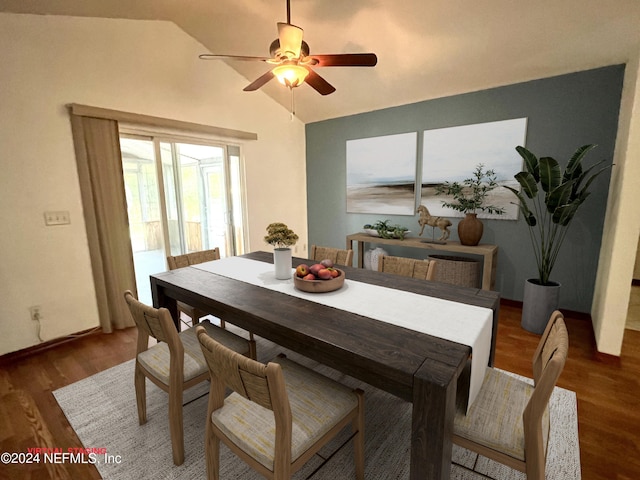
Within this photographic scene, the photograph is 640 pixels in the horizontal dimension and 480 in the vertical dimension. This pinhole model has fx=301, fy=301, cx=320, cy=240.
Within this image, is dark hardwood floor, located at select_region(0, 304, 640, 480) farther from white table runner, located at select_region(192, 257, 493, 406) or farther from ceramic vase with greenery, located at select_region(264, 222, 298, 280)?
ceramic vase with greenery, located at select_region(264, 222, 298, 280)

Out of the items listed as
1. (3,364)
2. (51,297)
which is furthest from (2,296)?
(3,364)

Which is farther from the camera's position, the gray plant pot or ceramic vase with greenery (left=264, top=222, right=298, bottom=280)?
the gray plant pot

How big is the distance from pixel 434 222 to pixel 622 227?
156 centimetres

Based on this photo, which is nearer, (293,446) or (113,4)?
(293,446)

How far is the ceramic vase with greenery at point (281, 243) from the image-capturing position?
1952 mm

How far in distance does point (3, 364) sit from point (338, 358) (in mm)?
2957

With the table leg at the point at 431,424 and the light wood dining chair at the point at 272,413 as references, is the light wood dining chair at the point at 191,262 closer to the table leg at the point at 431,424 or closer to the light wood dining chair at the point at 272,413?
the light wood dining chair at the point at 272,413

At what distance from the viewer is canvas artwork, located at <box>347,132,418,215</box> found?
3.91 m

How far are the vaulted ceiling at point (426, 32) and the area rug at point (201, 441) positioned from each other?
269cm

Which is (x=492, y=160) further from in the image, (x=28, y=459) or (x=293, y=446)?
(x=28, y=459)

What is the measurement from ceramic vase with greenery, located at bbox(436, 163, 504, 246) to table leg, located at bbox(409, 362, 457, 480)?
257cm

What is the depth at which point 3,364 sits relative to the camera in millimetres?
2441

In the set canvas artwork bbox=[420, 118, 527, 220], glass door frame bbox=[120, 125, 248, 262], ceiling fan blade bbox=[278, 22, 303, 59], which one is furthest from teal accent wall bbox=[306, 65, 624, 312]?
ceiling fan blade bbox=[278, 22, 303, 59]

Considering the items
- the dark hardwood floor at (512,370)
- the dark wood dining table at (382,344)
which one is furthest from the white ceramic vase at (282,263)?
the dark hardwood floor at (512,370)
